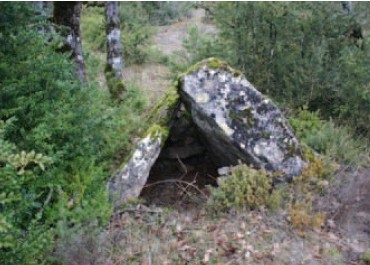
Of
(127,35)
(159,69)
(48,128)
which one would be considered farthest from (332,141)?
(127,35)

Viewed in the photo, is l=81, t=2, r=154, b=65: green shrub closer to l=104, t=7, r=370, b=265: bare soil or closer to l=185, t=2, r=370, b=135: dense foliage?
l=185, t=2, r=370, b=135: dense foliage

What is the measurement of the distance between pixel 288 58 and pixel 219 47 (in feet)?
4.33

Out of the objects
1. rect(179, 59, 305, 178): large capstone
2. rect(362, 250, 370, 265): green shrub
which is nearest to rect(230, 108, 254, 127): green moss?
rect(179, 59, 305, 178): large capstone

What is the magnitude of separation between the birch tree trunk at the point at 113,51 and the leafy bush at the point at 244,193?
9.61 feet

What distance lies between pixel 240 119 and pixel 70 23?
253 centimetres

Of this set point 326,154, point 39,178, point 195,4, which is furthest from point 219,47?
point 39,178

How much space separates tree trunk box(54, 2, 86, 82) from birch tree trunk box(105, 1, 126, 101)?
152cm

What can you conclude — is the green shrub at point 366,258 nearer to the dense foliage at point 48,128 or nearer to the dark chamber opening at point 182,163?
the dark chamber opening at point 182,163

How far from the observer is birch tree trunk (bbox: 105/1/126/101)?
24.9 feet

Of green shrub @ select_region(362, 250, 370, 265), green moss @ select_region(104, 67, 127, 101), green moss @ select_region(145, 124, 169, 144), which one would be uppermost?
green moss @ select_region(145, 124, 169, 144)

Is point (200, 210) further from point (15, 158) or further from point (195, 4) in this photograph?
point (195, 4)

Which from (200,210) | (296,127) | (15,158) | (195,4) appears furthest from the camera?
(195,4)

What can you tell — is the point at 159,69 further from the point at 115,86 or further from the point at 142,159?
the point at 142,159

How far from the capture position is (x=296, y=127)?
717 cm
